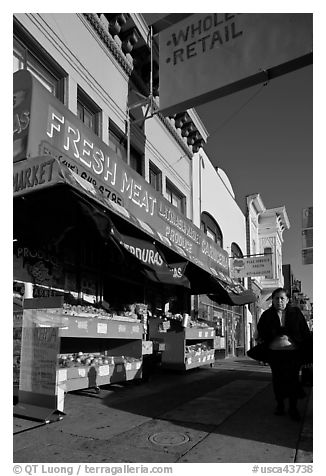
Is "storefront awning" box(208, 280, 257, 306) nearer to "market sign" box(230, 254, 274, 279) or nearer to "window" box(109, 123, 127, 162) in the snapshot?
"market sign" box(230, 254, 274, 279)

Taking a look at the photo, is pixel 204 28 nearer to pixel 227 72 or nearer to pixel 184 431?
pixel 227 72

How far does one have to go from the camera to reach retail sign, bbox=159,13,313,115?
6.35m

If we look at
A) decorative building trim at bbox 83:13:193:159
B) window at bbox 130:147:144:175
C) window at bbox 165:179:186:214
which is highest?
decorative building trim at bbox 83:13:193:159

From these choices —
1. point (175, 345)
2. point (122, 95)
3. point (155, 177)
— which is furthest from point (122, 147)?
point (175, 345)

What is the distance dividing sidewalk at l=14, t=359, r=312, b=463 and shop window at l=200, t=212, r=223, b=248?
10609mm

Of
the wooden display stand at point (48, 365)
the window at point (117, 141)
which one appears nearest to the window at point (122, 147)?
the window at point (117, 141)

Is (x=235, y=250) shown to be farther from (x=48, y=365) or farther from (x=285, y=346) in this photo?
(x=48, y=365)

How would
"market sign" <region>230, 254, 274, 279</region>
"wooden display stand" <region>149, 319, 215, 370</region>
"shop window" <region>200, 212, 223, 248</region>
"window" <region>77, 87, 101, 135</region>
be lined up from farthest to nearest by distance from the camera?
"shop window" <region>200, 212, 223, 248</region> < "market sign" <region>230, 254, 274, 279</region> < "wooden display stand" <region>149, 319, 215, 370</region> < "window" <region>77, 87, 101, 135</region>

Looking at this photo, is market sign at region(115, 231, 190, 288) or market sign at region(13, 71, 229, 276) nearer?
market sign at region(13, 71, 229, 276)

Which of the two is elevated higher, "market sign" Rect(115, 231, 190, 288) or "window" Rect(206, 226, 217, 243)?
"window" Rect(206, 226, 217, 243)

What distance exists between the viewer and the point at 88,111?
9.41 metres

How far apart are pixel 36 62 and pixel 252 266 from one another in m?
12.3

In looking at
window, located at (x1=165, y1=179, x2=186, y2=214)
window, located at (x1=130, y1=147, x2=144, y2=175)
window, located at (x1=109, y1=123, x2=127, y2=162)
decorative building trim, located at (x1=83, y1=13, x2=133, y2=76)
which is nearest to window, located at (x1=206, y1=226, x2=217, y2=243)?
window, located at (x1=165, y1=179, x2=186, y2=214)

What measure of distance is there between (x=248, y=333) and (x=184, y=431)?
19.6 metres
